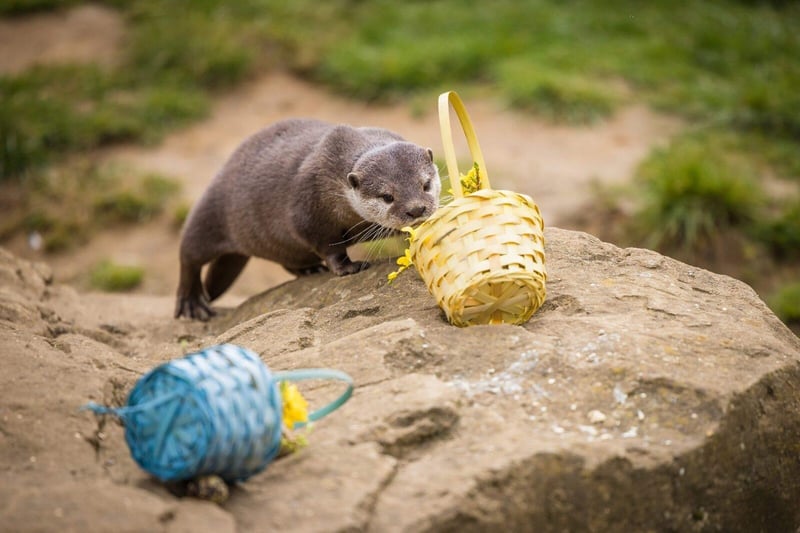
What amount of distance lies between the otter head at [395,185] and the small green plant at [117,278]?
3089mm

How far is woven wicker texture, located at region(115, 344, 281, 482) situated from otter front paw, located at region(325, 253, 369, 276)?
174cm

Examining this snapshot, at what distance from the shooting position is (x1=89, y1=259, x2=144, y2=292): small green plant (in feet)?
22.1

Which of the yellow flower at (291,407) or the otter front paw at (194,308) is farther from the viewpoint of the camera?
the otter front paw at (194,308)

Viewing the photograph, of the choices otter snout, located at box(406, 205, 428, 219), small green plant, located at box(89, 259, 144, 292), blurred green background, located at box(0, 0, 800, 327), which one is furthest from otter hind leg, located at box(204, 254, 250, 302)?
blurred green background, located at box(0, 0, 800, 327)

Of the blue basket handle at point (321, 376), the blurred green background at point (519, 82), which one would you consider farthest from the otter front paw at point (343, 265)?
the blurred green background at point (519, 82)

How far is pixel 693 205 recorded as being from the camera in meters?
6.80

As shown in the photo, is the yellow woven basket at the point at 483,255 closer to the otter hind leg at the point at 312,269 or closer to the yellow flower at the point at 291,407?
the yellow flower at the point at 291,407

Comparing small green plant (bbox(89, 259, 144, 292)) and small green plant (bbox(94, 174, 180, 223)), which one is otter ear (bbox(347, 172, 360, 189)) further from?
small green plant (bbox(94, 174, 180, 223))

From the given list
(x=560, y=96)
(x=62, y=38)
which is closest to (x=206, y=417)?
(x=560, y=96)

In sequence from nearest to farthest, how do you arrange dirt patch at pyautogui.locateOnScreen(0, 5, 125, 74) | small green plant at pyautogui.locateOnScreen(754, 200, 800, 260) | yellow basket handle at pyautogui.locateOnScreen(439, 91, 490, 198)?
1. yellow basket handle at pyautogui.locateOnScreen(439, 91, 490, 198)
2. small green plant at pyautogui.locateOnScreen(754, 200, 800, 260)
3. dirt patch at pyautogui.locateOnScreen(0, 5, 125, 74)

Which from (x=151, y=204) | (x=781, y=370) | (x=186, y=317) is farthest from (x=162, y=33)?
(x=781, y=370)

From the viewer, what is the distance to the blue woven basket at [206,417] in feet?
7.80

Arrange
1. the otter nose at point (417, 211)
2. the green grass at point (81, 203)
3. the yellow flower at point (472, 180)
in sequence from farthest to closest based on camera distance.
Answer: the green grass at point (81, 203), the otter nose at point (417, 211), the yellow flower at point (472, 180)

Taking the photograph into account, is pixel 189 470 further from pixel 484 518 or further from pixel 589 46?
pixel 589 46
